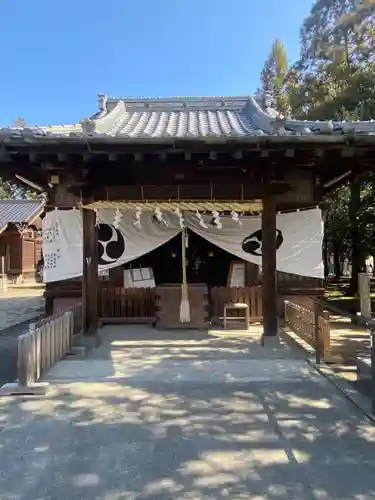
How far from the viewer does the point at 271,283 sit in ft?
23.9

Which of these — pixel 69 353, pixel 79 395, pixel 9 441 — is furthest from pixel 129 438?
pixel 69 353

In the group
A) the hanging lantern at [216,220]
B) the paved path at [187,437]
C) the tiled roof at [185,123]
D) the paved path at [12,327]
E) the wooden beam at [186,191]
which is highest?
the tiled roof at [185,123]

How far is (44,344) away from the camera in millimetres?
5914

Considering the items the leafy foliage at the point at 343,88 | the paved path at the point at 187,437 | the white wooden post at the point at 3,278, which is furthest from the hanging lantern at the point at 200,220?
the white wooden post at the point at 3,278

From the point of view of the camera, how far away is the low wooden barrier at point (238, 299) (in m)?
9.91

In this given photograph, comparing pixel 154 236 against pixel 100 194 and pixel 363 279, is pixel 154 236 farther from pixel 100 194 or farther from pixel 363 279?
pixel 363 279

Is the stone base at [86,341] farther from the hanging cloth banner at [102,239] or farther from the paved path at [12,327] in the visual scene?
the hanging cloth banner at [102,239]

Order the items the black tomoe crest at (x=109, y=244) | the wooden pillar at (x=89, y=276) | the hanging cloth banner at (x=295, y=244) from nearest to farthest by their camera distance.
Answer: the wooden pillar at (x=89, y=276), the hanging cloth banner at (x=295, y=244), the black tomoe crest at (x=109, y=244)

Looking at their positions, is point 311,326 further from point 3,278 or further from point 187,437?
point 3,278

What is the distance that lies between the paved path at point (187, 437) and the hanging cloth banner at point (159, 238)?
2992mm

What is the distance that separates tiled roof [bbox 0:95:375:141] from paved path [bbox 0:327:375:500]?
10.9ft

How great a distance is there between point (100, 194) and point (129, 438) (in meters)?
4.88

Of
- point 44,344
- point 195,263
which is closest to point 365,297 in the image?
point 195,263

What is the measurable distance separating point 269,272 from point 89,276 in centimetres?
311
